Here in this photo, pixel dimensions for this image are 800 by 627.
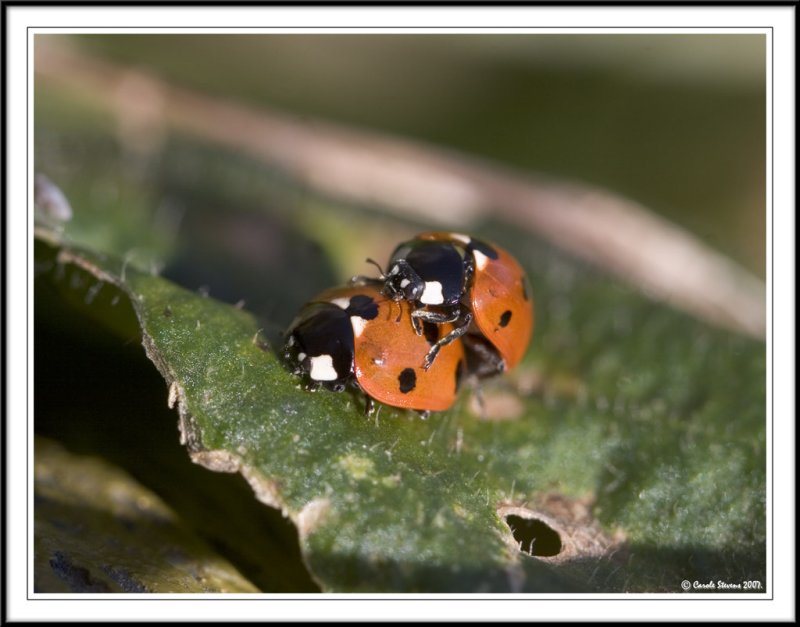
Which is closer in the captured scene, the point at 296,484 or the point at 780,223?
the point at 296,484

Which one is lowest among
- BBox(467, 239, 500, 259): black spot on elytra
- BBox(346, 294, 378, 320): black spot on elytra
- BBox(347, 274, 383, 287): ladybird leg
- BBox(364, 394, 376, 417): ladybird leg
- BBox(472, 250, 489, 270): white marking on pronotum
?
BBox(364, 394, 376, 417): ladybird leg

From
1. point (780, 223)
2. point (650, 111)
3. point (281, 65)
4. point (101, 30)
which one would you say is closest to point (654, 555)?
point (780, 223)

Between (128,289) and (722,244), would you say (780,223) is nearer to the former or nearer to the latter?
(722,244)

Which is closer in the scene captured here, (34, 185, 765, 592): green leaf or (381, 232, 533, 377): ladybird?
(34, 185, 765, 592): green leaf

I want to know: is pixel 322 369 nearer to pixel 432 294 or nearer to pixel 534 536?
pixel 432 294

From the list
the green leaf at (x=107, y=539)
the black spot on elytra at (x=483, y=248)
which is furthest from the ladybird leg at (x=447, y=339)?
the green leaf at (x=107, y=539)

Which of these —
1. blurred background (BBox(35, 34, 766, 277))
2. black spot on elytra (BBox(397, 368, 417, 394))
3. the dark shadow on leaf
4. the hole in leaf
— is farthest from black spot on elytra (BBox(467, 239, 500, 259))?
blurred background (BBox(35, 34, 766, 277))

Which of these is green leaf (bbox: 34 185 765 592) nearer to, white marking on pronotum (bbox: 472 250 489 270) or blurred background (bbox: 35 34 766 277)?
white marking on pronotum (bbox: 472 250 489 270)

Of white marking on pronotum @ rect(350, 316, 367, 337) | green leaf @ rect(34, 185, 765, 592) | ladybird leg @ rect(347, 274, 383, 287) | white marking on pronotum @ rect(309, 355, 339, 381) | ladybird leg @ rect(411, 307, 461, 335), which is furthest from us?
ladybird leg @ rect(347, 274, 383, 287)
